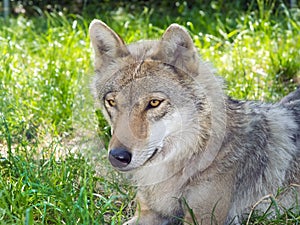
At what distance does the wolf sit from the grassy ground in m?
0.24

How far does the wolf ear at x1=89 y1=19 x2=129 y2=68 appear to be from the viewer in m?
3.93

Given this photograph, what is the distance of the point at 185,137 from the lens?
12.4 feet

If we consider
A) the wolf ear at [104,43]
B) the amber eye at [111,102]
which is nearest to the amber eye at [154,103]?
the amber eye at [111,102]

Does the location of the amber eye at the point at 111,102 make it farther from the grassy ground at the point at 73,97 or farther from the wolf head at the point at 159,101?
the grassy ground at the point at 73,97

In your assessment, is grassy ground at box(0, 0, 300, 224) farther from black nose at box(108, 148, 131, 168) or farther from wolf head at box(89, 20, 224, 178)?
wolf head at box(89, 20, 224, 178)

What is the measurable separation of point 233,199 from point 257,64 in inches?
121

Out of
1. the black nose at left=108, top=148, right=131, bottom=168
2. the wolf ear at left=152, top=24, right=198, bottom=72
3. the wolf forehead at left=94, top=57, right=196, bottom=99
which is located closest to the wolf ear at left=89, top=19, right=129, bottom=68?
the wolf forehead at left=94, top=57, right=196, bottom=99

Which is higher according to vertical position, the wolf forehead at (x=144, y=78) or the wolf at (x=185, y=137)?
the wolf forehead at (x=144, y=78)

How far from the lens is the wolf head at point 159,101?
3551mm

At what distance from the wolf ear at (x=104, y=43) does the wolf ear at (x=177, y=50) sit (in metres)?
0.30

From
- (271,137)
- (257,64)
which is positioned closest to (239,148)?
(271,137)

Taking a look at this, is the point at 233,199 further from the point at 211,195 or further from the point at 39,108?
the point at 39,108

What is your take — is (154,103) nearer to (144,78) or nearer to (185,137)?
(144,78)

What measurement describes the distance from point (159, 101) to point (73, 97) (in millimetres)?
2154
